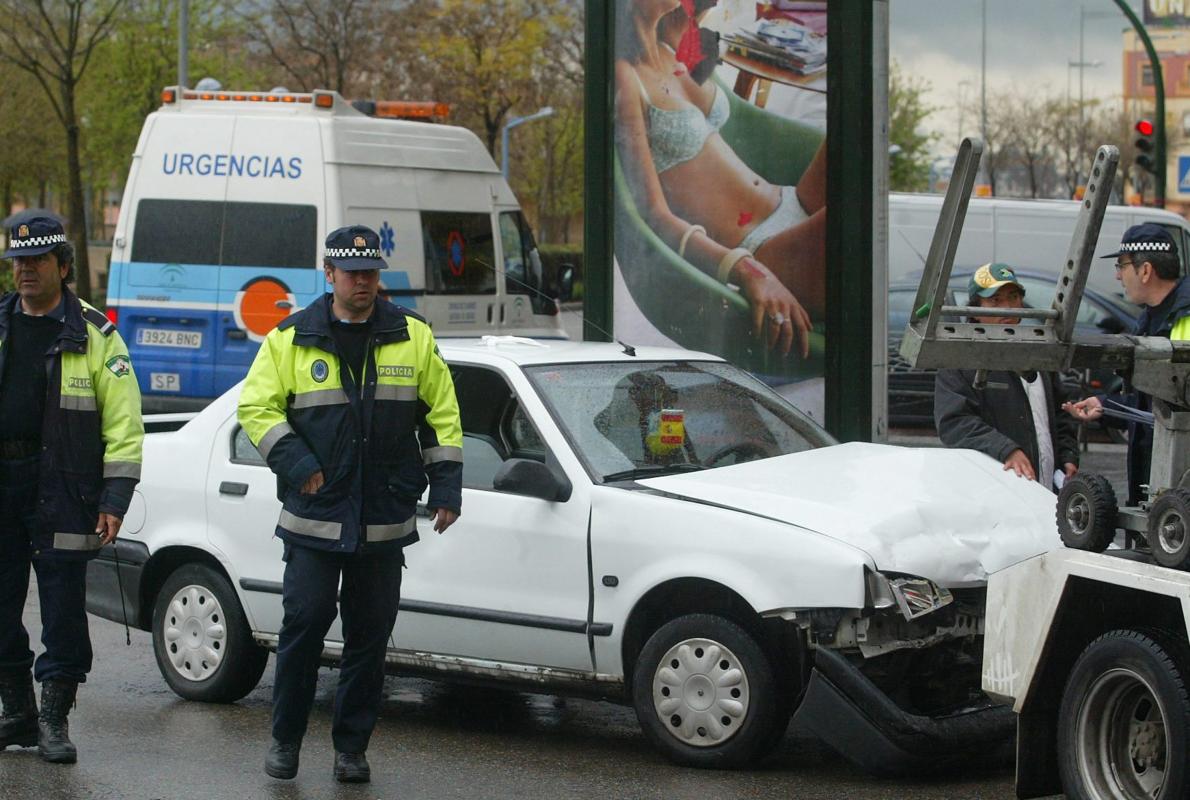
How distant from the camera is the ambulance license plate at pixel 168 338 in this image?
14430mm

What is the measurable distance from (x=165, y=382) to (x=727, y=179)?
18.9ft

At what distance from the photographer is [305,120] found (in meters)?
14.2

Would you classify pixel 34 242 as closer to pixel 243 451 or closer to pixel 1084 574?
pixel 243 451

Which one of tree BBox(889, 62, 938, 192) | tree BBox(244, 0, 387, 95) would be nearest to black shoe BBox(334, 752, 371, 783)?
tree BBox(244, 0, 387, 95)

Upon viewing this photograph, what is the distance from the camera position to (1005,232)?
2084cm

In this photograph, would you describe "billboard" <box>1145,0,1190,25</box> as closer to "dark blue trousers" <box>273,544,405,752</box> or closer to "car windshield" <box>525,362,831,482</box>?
"car windshield" <box>525,362,831,482</box>

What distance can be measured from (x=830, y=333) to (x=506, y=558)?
486 centimetres

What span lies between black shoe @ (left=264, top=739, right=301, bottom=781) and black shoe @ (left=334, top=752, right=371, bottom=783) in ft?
0.47

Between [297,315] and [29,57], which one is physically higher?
[29,57]

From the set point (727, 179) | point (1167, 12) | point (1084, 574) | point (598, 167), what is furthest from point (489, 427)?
point (1167, 12)

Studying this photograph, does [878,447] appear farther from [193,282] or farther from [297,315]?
[193,282]

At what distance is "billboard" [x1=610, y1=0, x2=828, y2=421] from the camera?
10797mm

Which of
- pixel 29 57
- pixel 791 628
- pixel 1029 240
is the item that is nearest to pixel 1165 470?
pixel 791 628

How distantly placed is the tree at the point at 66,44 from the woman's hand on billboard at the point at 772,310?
2142cm
